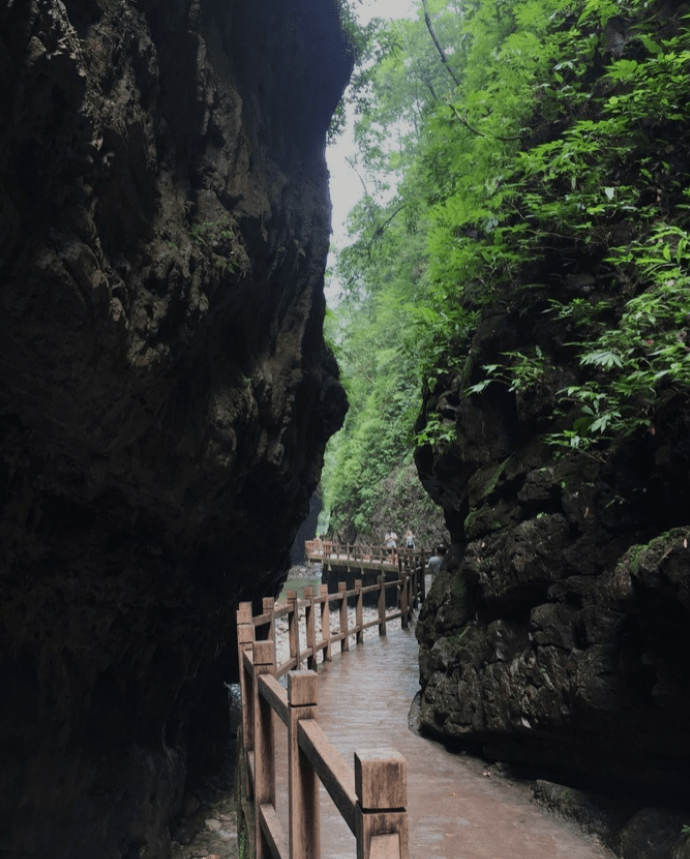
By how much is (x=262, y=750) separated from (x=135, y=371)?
152 inches

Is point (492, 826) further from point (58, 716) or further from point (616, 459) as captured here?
point (58, 716)

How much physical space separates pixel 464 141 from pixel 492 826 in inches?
324

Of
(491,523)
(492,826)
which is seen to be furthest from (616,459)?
(492,826)

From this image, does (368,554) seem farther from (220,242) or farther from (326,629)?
(220,242)

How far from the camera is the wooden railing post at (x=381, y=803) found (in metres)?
1.93

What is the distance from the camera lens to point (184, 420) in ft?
27.1

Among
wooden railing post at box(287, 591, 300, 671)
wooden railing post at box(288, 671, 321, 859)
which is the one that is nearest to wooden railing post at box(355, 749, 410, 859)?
wooden railing post at box(288, 671, 321, 859)

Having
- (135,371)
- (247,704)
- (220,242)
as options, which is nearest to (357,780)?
(247,704)

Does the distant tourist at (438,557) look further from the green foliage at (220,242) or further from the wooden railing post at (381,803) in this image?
the wooden railing post at (381,803)

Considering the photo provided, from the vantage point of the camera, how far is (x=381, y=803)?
1.96m

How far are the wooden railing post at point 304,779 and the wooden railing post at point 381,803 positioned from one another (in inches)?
38.1

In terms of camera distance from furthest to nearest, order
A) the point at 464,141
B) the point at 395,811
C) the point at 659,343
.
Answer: the point at 464,141
the point at 659,343
the point at 395,811

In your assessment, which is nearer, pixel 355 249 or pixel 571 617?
pixel 571 617

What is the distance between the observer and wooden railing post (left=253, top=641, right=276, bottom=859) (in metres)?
4.33
